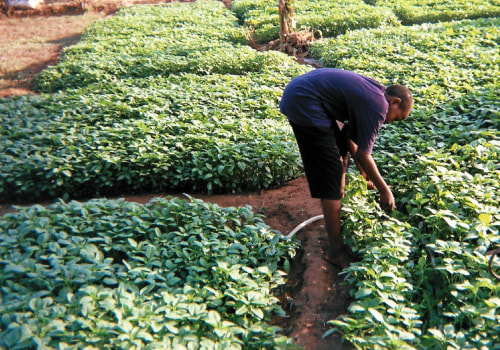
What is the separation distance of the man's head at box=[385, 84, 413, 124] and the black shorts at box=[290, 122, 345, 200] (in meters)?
0.46

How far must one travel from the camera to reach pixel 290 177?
5266 mm

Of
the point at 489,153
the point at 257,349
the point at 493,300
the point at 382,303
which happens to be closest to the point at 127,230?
the point at 257,349

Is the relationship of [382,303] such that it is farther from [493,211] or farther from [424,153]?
[424,153]

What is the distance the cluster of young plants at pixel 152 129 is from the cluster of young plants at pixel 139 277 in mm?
973

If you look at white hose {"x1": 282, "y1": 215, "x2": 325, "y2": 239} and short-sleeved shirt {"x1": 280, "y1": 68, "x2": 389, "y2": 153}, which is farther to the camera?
white hose {"x1": 282, "y1": 215, "x2": 325, "y2": 239}

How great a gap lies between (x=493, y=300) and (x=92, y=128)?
5045 millimetres

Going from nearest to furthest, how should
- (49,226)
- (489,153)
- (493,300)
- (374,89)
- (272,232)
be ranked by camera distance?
(493,300), (374,89), (49,226), (272,232), (489,153)

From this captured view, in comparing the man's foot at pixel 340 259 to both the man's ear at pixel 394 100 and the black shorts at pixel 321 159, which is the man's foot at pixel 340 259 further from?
the man's ear at pixel 394 100

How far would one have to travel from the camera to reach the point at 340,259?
3619mm

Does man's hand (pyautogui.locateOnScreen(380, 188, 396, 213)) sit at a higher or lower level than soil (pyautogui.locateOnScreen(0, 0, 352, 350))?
higher

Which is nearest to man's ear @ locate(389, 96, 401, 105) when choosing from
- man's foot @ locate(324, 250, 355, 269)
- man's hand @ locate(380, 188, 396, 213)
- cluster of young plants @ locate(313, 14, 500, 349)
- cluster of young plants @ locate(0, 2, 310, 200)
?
man's hand @ locate(380, 188, 396, 213)

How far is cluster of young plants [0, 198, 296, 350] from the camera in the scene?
104 inches

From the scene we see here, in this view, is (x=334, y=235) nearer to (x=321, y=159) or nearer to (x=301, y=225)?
(x=301, y=225)

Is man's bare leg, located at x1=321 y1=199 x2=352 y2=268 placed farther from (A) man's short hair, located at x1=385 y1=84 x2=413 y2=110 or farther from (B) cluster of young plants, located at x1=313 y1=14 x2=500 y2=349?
(A) man's short hair, located at x1=385 y1=84 x2=413 y2=110
